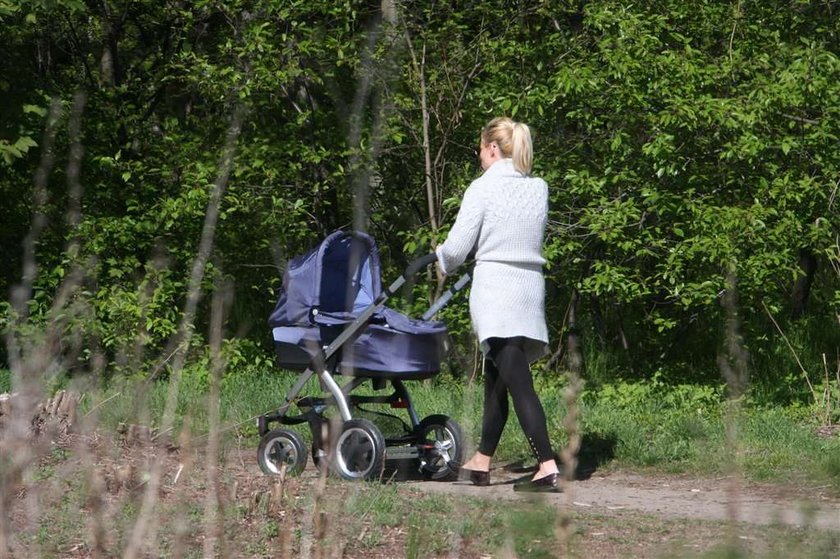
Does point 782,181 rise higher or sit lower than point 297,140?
lower

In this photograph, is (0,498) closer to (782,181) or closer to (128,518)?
(128,518)

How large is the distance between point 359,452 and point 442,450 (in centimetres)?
59

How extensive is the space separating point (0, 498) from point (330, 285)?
3.80 m

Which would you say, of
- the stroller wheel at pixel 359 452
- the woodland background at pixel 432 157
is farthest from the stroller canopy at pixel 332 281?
the woodland background at pixel 432 157

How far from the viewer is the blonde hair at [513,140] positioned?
264 inches

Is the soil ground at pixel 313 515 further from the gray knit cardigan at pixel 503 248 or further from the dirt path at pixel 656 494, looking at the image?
the gray knit cardigan at pixel 503 248

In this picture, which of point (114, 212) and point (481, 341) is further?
point (114, 212)

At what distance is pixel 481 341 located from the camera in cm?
670

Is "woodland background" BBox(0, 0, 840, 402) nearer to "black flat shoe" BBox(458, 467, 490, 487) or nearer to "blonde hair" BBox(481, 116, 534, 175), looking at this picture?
"blonde hair" BBox(481, 116, 534, 175)

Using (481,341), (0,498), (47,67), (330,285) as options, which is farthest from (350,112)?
(0,498)

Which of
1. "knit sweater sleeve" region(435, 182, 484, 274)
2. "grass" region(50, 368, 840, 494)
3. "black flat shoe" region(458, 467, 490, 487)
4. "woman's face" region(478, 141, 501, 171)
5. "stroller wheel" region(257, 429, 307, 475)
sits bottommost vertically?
"black flat shoe" region(458, 467, 490, 487)

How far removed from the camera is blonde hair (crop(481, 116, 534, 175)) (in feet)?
22.0

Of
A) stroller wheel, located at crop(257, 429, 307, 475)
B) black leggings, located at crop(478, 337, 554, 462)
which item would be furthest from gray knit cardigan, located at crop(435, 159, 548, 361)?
stroller wheel, located at crop(257, 429, 307, 475)

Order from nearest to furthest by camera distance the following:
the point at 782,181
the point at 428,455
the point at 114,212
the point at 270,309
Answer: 1. the point at 428,455
2. the point at 782,181
3. the point at 114,212
4. the point at 270,309
